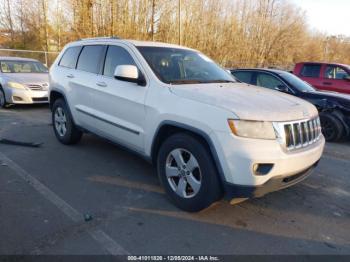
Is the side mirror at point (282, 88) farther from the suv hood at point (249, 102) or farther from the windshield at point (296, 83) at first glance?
the suv hood at point (249, 102)

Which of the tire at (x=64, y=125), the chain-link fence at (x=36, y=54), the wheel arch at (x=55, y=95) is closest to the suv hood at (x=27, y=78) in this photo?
the wheel arch at (x=55, y=95)

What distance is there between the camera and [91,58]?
461cm

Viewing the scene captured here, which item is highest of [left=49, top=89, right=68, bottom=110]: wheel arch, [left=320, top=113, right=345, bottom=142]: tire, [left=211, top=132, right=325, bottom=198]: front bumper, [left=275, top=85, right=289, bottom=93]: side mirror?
[left=275, top=85, right=289, bottom=93]: side mirror

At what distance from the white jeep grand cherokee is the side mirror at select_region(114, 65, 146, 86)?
1cm

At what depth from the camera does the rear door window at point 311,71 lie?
995 centimetres

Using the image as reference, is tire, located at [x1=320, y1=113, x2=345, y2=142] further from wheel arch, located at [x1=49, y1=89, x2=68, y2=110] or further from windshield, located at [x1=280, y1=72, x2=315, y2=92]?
wheel arch, located at [x1=49, y1=89, x2=68, y2=110]

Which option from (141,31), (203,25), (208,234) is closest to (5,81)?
(208,234)

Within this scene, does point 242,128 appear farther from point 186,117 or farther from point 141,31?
point 141,31

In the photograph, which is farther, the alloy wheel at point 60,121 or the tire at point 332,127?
the tire at point 332,127

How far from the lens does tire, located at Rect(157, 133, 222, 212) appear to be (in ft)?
9.41

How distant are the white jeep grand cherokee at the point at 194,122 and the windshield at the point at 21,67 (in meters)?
6.08

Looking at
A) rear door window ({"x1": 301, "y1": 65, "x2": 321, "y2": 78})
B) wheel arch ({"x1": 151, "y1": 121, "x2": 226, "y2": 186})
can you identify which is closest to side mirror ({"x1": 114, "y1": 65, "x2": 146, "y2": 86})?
wheel arch ({"x1": 151, "y1": 121, "x2": 226, "y2": 186})

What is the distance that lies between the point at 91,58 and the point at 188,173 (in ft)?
8.49

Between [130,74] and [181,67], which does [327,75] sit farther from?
[130,74]
